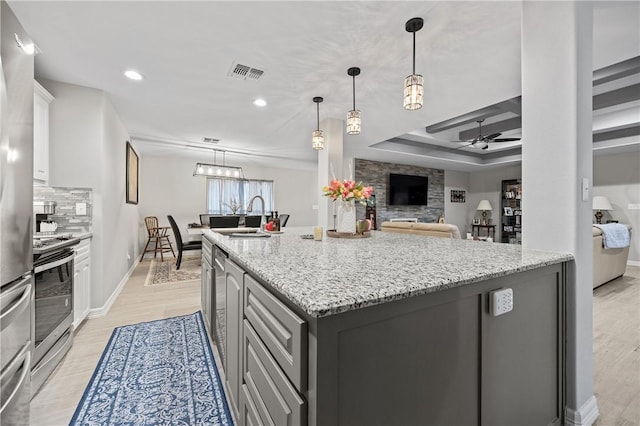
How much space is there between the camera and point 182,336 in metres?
2.31

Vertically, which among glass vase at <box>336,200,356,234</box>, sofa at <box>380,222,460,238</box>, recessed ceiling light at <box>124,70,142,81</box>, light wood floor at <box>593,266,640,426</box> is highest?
recessed ceiling light at <box>124,70,142,81</box>

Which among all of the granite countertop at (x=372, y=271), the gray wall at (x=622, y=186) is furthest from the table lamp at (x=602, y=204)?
the granite countertop at (x=372, y=271)

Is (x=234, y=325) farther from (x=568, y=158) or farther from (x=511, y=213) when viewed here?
(x=511, y=213)

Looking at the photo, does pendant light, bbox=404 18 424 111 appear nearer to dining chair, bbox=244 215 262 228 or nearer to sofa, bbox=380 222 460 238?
sofa, bbox=380 222 460 238

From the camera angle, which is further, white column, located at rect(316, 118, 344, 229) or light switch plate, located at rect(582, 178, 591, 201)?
white column, located at rect(316, 118, 344, 229)

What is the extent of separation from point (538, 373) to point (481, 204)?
26.9ft

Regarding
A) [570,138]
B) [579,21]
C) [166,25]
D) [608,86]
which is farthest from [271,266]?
[608,86]

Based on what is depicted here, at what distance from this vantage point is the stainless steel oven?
1.65 m

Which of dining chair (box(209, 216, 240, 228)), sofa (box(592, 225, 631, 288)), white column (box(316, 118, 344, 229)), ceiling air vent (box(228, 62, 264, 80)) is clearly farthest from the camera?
dining chair (box(209, 216, 240, 228))

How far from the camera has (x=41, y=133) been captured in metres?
2.43

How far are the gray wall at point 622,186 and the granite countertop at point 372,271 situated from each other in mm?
6902

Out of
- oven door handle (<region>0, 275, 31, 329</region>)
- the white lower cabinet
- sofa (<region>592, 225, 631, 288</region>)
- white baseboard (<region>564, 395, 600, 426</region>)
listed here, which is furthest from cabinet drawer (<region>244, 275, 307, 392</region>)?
sofa (<region>592, 225, 631, 288</region>)

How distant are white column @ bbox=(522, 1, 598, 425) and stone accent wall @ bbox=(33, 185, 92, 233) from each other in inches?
146

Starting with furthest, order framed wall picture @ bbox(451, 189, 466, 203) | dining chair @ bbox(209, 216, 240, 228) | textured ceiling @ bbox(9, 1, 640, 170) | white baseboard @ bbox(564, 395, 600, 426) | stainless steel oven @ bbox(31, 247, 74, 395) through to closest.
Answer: framed wall picture @ bbox(451, 189, 466, 203) < dining chair @ bbox(209, 216, 240, 228) < textured ceiling @ bbox(9, 1, 640, 170) < stainless steel oven @ bbox(31, 247, 74, 395) < white baseboard @ bbox(564, 395, 600, 426)
